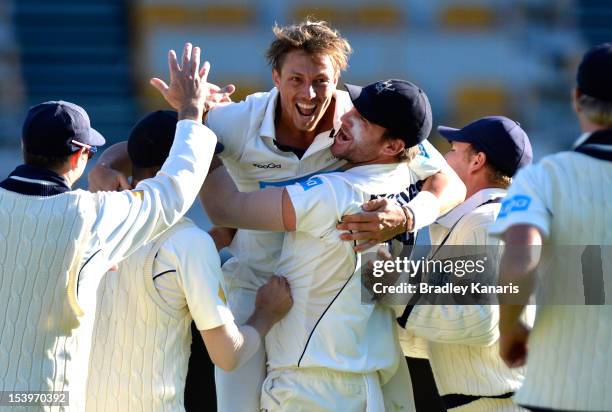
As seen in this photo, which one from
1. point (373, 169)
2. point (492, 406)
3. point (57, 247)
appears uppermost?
point (373, 169)

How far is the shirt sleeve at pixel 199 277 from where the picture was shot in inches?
131

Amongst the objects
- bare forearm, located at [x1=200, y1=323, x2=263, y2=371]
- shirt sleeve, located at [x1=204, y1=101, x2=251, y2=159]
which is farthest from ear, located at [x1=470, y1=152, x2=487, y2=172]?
bare forearm, located at [x1=200, y1=323, x2=263, y2=371]

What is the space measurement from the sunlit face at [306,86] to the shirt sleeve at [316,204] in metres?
0.38

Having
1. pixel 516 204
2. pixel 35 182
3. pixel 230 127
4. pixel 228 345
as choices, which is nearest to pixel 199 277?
pixel 228 345

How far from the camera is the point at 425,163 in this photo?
12.5 ft

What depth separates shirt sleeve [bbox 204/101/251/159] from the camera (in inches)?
149

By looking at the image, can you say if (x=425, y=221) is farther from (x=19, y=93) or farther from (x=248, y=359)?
(x=19, y=93)

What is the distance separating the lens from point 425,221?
12.0ft

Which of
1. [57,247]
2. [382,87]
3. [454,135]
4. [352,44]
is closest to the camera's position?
[57,247]

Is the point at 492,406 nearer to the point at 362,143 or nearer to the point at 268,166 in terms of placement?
the point at 362,143

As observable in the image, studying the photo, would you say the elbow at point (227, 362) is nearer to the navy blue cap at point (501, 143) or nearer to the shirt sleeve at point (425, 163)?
the shirt sleeve at point (425, 163)

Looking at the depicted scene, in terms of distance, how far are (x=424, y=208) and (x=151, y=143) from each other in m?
0.92

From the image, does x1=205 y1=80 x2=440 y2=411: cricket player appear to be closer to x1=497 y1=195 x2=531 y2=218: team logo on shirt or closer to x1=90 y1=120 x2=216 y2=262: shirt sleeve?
x1=90 y1=120 x2=216 y2=262: shirt sleeve

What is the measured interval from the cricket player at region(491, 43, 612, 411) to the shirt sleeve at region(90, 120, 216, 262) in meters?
0.97
